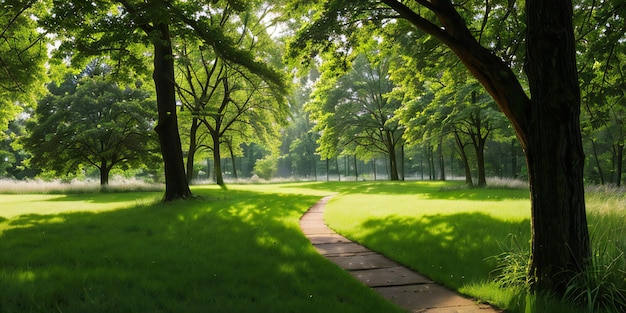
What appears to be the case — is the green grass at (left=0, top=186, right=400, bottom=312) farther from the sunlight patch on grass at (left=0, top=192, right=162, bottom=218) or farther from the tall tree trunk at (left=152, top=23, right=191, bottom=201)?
the tall tree trunk at (left=152, top=23, right=191, bottom=201)

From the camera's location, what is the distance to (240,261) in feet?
17.2

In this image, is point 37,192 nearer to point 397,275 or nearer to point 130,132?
point 130,132

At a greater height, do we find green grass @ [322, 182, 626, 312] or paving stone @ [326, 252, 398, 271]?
green grass @ [322, 182, 626, 312]

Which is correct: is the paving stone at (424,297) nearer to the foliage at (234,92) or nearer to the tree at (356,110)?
the foliage at (234,92)

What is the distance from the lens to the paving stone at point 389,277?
4734 millimetres

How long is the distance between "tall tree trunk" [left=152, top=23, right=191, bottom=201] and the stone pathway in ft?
24.9

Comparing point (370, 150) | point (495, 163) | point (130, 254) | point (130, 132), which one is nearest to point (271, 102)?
point (130, 132)

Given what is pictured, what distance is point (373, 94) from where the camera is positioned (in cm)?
3622

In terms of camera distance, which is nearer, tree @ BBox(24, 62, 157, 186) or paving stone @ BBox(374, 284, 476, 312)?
paving stone @ BBox(374, 284, 476, 312)

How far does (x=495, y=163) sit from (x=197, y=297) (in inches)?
2217

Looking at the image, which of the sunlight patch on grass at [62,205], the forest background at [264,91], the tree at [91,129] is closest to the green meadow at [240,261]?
the sunlight patch on grass at [62,205]

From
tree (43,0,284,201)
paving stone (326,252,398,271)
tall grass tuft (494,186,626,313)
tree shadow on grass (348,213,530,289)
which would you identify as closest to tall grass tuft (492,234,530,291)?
tall grass tuft (494,186,626,313)

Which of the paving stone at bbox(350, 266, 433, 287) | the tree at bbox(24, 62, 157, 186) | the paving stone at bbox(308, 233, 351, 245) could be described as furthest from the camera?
the tree at bbox(24, 62, 157, 186)

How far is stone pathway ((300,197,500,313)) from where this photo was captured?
3914 mm
